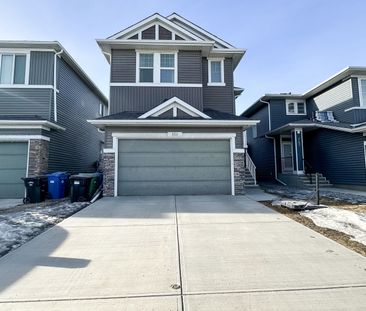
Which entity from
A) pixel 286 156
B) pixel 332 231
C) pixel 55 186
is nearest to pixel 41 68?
pixel 55 186

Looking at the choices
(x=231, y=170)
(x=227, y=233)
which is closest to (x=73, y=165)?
(x=231, y=170)

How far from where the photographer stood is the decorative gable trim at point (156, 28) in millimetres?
11507

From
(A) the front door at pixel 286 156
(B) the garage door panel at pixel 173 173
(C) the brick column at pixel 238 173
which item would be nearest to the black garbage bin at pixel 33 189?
(B) the garage door panel at pixel 173 173

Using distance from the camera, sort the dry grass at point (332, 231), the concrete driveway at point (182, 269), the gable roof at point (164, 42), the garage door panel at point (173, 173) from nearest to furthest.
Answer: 1. the concrete driveway at point (182, 269)
2. the dry grass at point (332, 231)
3. the garage door panel at point (173, 173)
4. the gable roof at point (164, 42)

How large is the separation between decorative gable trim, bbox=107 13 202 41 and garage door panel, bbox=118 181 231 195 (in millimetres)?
7043

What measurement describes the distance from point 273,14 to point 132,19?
259 inches

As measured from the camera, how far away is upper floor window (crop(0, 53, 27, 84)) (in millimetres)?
10734

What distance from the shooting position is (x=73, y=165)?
13359mm

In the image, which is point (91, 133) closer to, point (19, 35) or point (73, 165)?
point (73, 165)

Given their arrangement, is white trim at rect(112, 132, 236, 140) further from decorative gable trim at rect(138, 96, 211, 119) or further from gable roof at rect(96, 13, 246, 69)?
gable roof at rect(96, 13, 246, 69)

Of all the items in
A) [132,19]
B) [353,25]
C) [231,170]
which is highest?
[132,19]

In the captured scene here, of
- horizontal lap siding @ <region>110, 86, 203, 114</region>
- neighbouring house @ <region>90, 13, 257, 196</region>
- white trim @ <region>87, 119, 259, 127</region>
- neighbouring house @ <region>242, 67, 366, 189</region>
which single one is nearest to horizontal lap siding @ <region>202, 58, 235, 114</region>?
neighbouring house @ <region>90, 13, 257, 196</region>

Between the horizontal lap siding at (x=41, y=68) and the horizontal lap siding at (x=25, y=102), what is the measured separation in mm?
469

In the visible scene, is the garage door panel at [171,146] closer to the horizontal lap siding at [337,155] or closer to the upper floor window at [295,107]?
the horizontal lap siding at [337,155]
